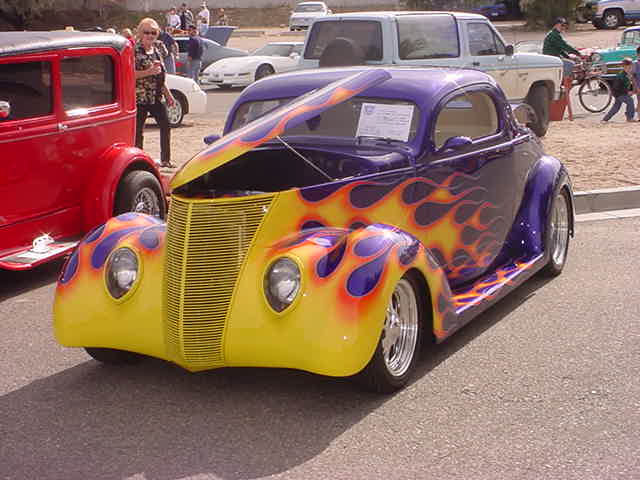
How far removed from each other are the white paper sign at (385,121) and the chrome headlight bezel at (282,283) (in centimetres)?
143

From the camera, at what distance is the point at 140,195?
877 cm

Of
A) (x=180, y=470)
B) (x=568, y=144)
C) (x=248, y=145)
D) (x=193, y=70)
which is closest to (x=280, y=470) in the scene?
(x=180, y=470)

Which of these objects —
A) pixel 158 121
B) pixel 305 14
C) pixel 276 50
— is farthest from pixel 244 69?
pixel 305 14

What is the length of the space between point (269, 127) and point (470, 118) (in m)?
2.37

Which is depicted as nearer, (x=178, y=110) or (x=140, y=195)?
(x=140, y=195)

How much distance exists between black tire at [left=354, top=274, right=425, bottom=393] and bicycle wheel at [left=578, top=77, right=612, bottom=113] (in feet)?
52.5

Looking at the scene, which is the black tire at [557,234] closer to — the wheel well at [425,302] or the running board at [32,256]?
the wheel well at [425,302]

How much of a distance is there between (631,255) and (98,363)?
4.38m

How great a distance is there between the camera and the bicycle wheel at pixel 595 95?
809 inches

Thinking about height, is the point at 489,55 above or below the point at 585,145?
above

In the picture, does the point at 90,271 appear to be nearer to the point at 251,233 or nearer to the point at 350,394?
the point at 251,233

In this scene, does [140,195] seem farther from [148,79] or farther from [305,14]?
[305,14]

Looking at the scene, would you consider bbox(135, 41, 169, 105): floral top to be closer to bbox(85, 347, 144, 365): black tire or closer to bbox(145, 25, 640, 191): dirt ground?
bbox(145, 25, 640, 191): dirt ground

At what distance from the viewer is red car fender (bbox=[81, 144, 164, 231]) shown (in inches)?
323
